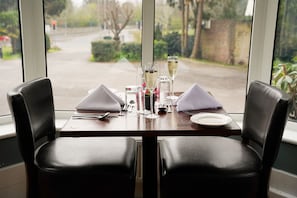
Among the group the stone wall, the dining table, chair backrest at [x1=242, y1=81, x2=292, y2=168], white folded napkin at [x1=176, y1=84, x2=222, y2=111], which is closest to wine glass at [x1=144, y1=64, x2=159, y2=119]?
the dining table

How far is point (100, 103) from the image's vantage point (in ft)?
6.03

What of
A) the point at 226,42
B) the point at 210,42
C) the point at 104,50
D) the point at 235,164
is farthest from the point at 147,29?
the point at 235,164

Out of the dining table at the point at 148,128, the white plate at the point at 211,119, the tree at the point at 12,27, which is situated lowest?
the dining table at the point at 148,128

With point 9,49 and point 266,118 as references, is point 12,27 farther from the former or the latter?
point 266,118

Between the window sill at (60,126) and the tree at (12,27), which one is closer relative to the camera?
the window sill at (60,126)

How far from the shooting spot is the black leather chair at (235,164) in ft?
5.14

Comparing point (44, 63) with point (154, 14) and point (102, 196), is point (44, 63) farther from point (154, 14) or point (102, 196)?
point (102, 196)

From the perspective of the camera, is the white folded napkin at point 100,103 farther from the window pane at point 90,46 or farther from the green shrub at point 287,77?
the green shrub at point 287,77

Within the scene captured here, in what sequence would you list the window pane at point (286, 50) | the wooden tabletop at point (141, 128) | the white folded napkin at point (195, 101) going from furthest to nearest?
the window pane at point (286, 50), the white folded napkin at point (195, 101), the wooden tabletop at point (141, 128)

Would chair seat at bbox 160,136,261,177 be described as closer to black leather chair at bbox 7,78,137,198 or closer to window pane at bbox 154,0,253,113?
black leather chair at bbox 7,78,137,198

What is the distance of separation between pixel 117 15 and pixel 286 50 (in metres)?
1.16

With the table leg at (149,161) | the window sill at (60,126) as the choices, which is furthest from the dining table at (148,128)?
the window sill at (60,126)

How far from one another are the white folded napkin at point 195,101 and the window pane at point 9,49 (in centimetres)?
118

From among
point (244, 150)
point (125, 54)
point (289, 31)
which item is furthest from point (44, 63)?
point (289, 31)
